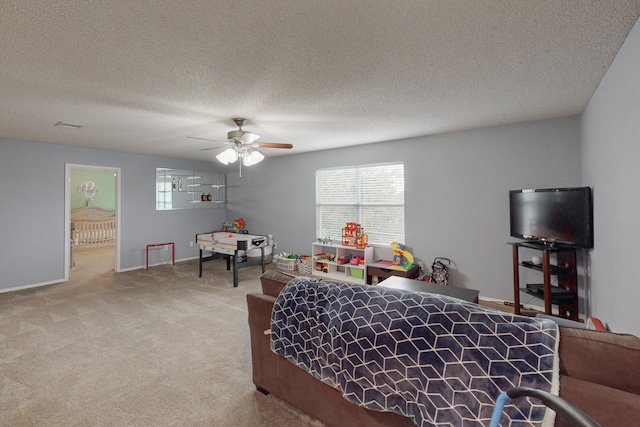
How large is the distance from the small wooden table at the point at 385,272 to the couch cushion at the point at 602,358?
126 inches

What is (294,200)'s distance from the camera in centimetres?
632

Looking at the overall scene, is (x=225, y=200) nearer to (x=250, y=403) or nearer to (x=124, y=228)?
(x=124, y=228)

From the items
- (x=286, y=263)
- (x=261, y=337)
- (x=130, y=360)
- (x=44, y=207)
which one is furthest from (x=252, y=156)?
(x=44, y=207)

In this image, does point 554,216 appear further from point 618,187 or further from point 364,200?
point 364,200

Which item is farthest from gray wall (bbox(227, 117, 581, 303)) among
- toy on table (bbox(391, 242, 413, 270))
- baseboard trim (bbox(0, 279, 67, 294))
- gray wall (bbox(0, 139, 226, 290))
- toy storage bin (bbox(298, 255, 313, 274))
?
baseboard trim (bbox(0, 279, 67, 294))

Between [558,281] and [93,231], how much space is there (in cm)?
1081

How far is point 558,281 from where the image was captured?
3.49m

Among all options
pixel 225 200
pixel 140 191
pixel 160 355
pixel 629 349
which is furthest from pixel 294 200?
pixel 629 349

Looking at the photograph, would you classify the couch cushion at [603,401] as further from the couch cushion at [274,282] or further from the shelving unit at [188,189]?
the shelving unit at [188,189]

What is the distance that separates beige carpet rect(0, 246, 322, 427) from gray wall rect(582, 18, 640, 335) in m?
2.22

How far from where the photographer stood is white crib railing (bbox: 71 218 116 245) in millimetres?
8312

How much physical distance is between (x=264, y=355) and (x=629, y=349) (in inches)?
73.1

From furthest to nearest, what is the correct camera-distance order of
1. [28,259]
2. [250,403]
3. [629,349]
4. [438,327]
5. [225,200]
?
1. [225,200]
2. [28,259]
3. [250,403]
4. [438,327]
5. [629,349]

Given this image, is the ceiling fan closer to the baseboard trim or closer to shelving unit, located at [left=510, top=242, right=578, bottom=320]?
shelving unit, located at [left=510, top=242, right=578, bottom=320]
